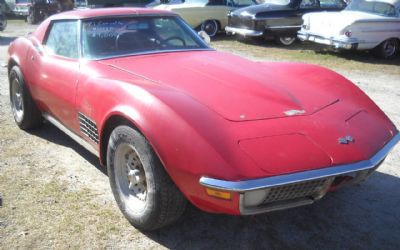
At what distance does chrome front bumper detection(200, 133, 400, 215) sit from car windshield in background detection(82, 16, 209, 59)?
1922 millimetres

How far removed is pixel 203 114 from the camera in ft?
8.82

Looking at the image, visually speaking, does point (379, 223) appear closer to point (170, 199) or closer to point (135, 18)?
point (170, 199)

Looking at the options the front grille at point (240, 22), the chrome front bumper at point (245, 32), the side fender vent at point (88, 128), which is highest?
the front grille at point (240, 22)

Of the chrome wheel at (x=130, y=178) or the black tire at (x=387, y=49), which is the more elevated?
the black tire at (x=387, y=49)

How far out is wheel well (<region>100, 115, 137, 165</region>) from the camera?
3.02m

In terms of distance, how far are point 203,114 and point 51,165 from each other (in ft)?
6.84

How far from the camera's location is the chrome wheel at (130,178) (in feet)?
9.87

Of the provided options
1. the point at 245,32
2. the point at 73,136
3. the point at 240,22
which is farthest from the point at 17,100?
the point at 240,22

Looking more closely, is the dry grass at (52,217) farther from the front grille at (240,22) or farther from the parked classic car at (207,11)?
the parked classic car at (207,11)

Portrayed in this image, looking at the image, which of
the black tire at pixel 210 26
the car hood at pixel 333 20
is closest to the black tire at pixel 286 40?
the car hood at pixel 333 20

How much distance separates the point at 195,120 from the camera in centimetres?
261

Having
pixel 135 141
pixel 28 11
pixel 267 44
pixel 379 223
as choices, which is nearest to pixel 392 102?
pixel 379 223

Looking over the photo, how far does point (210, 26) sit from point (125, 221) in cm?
1253

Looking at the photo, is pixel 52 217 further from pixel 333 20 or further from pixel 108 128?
pixel 333 20
